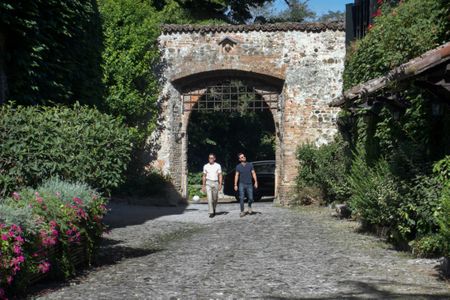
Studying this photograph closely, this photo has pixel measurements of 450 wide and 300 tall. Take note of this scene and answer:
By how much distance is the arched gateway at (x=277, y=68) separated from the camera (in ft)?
65.3

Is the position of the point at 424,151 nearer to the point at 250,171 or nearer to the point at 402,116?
the point at 402,116

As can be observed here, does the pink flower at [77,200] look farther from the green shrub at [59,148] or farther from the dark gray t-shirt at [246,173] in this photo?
the dark gray t-shirt at [246,173]

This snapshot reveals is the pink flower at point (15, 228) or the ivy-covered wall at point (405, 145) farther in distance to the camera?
the ivy-covered wall at point (405, 145)

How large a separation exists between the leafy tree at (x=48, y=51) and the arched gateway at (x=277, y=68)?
600 cm

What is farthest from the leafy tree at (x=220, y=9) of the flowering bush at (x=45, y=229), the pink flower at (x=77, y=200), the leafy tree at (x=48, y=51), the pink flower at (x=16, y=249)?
the pink flower at (x=16, y=249)

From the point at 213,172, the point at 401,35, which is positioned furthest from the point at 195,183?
the point at 401,35

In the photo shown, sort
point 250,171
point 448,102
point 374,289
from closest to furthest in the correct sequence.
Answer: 1. point 374,289
2. point 448,102
3. point 250,171

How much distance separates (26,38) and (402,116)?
662 cm

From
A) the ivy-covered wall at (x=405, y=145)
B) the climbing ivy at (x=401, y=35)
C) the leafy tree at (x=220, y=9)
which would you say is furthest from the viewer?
the leafy tree at (x=220, y=9)

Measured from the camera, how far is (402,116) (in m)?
10.2

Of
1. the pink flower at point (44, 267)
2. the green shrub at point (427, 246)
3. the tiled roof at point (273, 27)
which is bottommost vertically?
the pink flower at point (44, 267)

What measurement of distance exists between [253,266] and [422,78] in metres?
3.07

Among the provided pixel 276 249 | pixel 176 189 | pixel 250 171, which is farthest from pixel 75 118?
pixel 176 189

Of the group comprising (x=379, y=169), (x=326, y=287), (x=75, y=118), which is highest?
(x=75, y=118)
